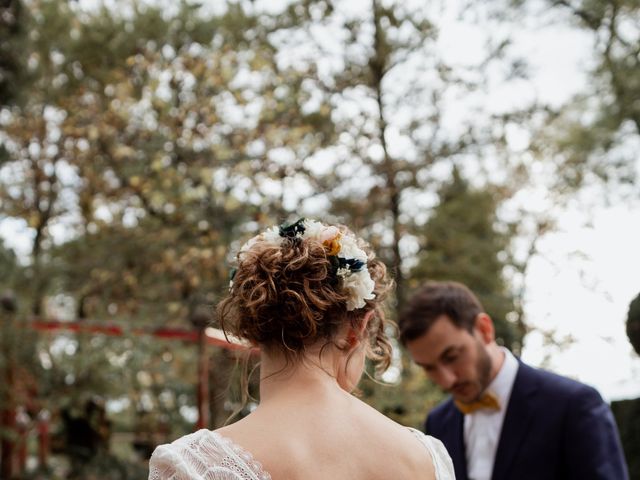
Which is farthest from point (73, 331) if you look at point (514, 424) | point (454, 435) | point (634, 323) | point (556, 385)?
point (634, 323)

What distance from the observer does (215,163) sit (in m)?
8.45

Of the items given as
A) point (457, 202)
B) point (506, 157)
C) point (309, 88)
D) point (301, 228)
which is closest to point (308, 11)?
point (309, 88)

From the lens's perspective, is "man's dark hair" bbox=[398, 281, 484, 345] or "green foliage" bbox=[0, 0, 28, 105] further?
"green foliage" bbox=[0, 0, 28, 105]

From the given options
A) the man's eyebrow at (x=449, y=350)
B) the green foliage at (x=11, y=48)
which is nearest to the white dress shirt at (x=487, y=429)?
the man's eyebrow at (x=449, y=350)

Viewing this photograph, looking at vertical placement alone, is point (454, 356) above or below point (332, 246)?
below

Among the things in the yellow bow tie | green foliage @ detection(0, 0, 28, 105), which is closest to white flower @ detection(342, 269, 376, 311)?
the yellow bow tie

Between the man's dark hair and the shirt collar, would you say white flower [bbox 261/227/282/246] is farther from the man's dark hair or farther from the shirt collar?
the shirt collar

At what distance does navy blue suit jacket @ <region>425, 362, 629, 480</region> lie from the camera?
332 cm

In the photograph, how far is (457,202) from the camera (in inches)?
410

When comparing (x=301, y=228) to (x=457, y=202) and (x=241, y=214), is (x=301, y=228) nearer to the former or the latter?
(x=241, y=214)

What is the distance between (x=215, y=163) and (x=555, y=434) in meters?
5.61

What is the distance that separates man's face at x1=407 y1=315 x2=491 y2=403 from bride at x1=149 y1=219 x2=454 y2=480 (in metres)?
1.68

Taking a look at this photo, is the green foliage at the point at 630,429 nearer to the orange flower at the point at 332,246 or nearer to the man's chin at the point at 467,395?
the man's chin at the point at 467,395

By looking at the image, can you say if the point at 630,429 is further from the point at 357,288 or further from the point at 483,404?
the point at 357,288
